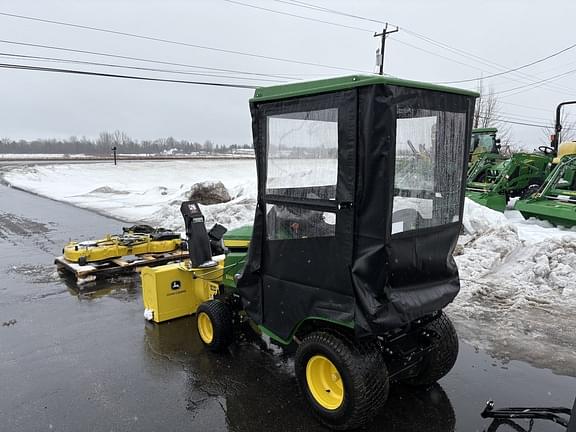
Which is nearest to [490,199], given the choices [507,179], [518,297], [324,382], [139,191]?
[507,179]

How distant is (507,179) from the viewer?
41.6ft

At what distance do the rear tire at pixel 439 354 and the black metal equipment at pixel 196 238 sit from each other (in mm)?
2393

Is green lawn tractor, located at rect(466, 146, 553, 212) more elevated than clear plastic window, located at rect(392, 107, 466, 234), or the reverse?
clear plastic window, located at rect(392, 107, 466, 234)

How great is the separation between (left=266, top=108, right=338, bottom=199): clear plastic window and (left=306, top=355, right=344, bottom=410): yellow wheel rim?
128cm

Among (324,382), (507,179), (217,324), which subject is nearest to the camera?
(324,382)

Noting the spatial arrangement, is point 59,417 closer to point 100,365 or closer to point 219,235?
point 100,365

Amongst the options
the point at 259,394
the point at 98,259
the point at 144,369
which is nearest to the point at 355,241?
the point at 259,394

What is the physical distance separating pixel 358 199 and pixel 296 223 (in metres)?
0.63

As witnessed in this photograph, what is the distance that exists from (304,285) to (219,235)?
8.42ft

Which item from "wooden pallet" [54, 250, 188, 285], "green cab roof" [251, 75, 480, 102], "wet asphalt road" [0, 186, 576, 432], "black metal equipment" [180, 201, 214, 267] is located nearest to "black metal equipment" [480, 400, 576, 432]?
"wet asphalt road" [0, 186, 576, 432]

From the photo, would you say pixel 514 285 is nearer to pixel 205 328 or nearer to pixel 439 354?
pixel 439 354

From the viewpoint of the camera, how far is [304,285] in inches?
126

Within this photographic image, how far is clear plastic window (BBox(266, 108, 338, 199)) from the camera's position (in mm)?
2881

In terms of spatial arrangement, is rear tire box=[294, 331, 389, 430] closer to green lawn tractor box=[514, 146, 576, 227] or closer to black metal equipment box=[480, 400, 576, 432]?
black metal equipment box=[480, 400, 576, 432]
